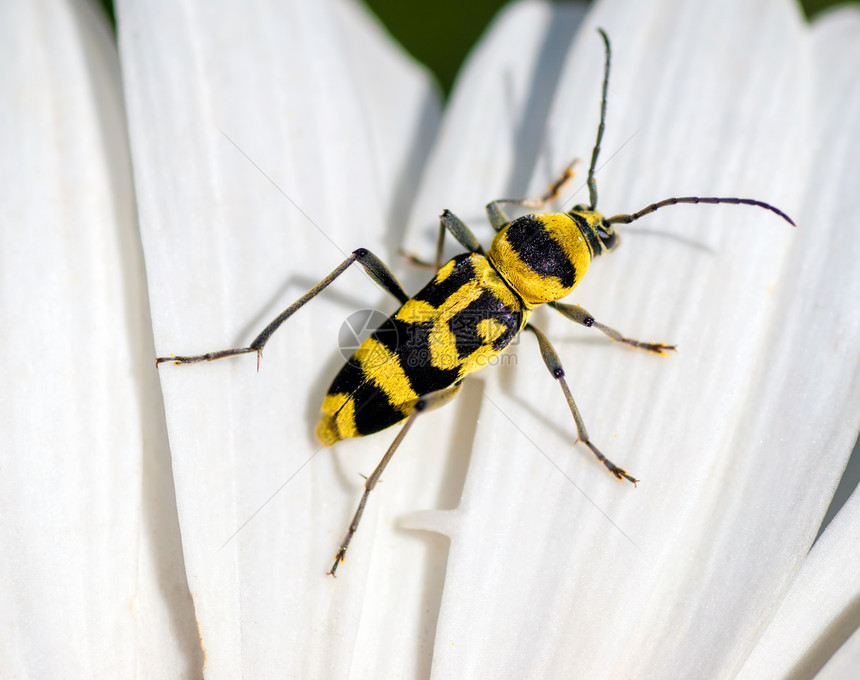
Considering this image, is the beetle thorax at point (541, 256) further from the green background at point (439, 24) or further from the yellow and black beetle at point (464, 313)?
the green background at point (439, 24)

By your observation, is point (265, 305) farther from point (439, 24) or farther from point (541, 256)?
point (439, 24)

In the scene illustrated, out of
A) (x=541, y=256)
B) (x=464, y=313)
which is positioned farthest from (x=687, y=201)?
(x=464, y=313)

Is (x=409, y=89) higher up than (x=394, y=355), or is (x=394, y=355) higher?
(x=409, y=89)

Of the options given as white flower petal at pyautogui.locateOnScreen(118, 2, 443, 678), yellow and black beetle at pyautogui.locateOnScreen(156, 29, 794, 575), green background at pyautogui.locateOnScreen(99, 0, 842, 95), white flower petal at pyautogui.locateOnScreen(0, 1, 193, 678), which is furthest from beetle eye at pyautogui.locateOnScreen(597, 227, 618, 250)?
green background at pyautogui.locateOnScreen(99, 0, 842, 95)

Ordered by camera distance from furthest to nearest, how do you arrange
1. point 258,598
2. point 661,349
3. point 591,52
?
point 591,52 → point 661,349 → point 258,598

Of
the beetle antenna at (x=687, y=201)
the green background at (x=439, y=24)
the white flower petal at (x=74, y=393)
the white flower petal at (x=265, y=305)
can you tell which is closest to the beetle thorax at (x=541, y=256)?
the beetle antenna at (x=687, y=201)

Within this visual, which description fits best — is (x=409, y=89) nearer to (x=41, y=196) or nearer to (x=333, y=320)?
(x=333, y=320)

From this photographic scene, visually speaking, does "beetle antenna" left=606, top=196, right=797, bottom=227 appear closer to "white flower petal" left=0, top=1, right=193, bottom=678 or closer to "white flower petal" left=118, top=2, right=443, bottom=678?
"white flower petal" left=118, top=2, right=443, bottom=678

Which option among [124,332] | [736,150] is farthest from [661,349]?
[124,332]
